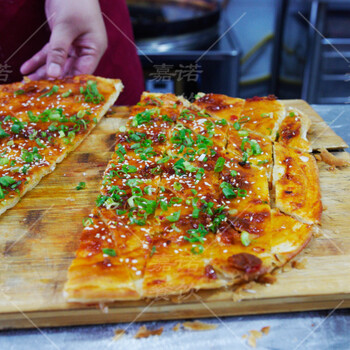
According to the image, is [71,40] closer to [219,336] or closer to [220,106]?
[220,106]

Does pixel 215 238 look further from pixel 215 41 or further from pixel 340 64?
pixel 340 64

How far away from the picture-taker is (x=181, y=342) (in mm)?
2014

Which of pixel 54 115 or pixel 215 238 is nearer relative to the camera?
pixel 215 238

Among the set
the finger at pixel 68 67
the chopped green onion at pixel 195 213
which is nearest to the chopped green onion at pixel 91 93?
the finger at pixel 68 67

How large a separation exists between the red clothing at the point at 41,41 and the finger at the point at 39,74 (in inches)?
12.3

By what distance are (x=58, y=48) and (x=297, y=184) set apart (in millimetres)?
2453

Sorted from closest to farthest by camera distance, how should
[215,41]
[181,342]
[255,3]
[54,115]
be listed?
[181,342] → [54,115] → [215,41] → [255,3]

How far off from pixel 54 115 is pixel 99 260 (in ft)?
5.90

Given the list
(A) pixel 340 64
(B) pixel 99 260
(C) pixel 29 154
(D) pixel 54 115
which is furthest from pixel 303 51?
(B) pixel 99 260

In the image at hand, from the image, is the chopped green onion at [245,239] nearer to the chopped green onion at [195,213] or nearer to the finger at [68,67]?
the chopped green onion at [195,213]

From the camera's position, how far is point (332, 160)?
3.10 m

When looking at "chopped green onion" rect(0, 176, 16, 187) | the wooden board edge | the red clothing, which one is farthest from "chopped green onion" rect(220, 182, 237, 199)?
the red clothing

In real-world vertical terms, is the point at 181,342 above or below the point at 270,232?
below

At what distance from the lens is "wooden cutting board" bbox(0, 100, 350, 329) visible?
2.05 metres
